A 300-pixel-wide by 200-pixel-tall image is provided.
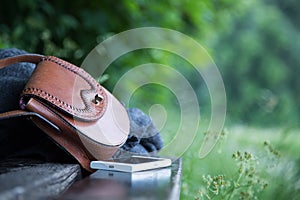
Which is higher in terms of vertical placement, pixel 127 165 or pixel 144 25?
pixel 144 25

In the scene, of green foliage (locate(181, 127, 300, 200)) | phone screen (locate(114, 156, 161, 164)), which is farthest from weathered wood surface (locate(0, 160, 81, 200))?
green foliage (locate(181, 127, 300, 200))

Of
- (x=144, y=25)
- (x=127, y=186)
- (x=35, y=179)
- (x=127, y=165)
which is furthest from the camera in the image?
(x=144, y=25)

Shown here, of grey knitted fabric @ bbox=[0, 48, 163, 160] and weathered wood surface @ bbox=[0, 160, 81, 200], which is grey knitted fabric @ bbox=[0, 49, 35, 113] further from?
weathered wood surface @ bbox=[0, 160, 81, 200]

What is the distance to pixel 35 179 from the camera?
612 mm

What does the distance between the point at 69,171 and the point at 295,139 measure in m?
0.98

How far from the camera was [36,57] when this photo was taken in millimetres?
1012

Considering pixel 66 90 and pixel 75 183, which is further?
pixel 66 90

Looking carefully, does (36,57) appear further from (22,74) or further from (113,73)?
(113,73)

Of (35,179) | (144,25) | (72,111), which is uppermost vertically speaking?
(144,25)

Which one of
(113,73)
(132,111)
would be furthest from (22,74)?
(113,73)

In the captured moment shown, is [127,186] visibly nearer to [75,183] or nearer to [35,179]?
[75,183]

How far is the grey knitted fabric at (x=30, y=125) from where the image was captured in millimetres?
940

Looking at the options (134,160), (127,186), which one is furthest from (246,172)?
(127,186)

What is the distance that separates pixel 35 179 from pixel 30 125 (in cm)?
36
